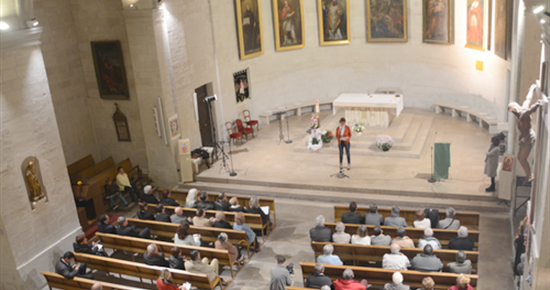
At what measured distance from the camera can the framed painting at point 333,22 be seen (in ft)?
66.2

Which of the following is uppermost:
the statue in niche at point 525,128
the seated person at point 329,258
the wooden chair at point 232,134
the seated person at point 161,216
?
the statue in niche at point 525,128

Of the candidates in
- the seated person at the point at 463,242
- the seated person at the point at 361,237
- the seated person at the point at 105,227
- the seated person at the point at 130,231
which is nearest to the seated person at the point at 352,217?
the seated person at the point at 361,237

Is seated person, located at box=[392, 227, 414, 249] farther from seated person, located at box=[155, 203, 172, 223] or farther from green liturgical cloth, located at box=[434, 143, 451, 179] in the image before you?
seated person, located at box=[155, 203, 172, 223]

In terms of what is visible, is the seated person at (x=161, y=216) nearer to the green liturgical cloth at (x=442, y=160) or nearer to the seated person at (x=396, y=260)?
the seated person at (x=396, y=260)

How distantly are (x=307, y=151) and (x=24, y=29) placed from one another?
947 cm

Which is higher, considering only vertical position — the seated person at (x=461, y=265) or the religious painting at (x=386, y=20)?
the religious painting at (x=386, y=20)

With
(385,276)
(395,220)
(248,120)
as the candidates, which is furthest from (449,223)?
(248,120)

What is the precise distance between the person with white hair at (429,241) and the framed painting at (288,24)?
1245 cm

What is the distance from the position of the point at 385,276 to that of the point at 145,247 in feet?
16.6

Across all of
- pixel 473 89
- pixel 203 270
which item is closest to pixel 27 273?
pixel 203 270

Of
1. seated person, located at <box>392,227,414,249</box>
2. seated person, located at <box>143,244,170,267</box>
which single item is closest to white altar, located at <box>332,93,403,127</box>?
seated person, located at <box>392,227,414,249</box>

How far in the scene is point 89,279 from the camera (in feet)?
31.7

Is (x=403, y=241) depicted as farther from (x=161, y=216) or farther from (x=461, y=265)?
(x=161, y=216)

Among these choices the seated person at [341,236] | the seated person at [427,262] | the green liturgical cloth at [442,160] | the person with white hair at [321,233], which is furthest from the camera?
the green liturgical cloth at [442,160]
